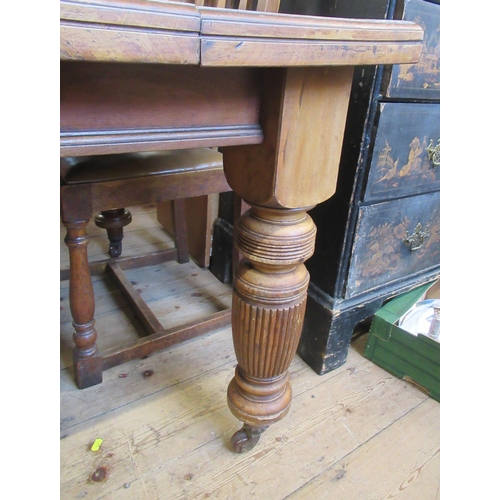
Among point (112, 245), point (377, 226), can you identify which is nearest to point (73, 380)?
point (112, 245)

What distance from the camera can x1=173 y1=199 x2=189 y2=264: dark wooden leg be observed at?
136 cm

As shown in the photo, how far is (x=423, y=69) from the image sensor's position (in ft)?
2.68

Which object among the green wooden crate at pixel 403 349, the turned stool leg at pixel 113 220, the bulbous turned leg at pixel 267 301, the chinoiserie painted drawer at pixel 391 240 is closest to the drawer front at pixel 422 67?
the chinoiserie painted drawer at pixel 391 240

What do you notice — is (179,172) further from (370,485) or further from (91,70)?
(370,485)

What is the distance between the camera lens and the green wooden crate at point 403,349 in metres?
0.98

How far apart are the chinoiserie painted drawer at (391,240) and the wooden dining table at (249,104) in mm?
342

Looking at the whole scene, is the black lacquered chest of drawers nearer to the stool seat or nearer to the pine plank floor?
the pine plank floor

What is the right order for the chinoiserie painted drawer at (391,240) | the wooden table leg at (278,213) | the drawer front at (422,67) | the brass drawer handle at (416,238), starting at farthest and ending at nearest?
1. the brass drawer handle at (416,238)
2. the chinoiserie painted drawer at (391,240)
3. the drawer front at (422,67)
4. the wooden table leg at (278,213)

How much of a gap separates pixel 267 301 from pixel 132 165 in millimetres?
484

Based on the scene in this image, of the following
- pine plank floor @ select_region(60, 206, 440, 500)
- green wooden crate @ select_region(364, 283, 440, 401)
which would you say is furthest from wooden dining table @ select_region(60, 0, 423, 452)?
green wooden crate @ select_region(364, 283, 440, 401)

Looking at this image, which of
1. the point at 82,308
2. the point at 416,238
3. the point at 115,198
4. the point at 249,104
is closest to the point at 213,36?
the point at 249,104

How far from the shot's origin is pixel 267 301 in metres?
0.60

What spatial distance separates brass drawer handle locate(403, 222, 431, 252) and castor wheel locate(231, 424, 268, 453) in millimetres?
595

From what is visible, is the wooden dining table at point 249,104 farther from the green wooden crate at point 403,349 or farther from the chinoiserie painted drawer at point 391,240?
the green wooden crate at point 403,349
